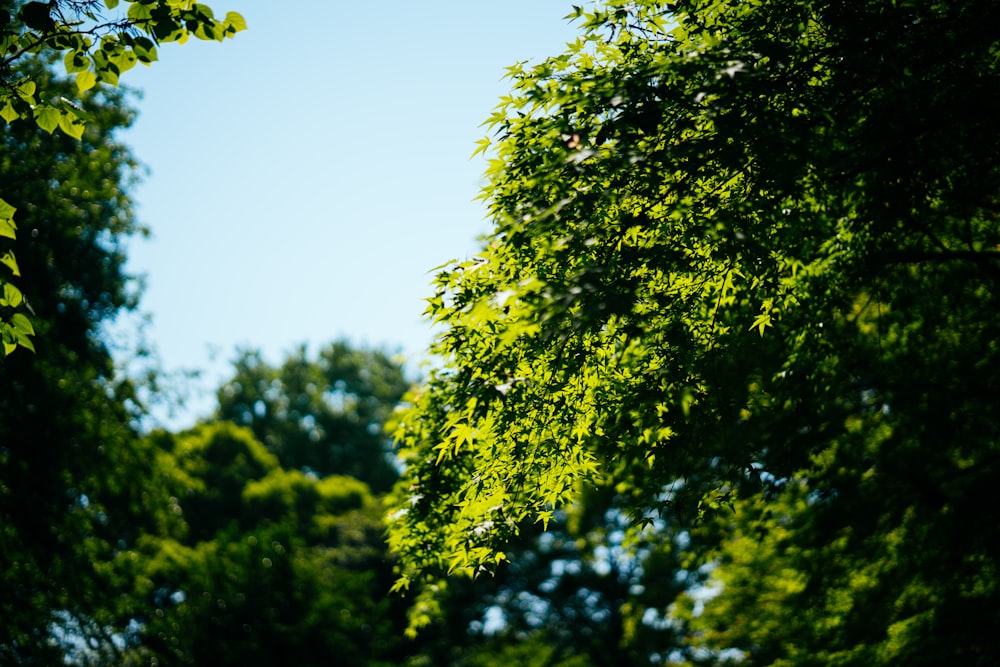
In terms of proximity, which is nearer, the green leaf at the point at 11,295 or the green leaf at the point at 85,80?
the green leaf at the point at 11,295

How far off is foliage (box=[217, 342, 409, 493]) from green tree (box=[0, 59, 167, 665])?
26864 mm

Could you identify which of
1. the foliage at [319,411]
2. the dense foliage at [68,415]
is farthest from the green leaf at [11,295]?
the foliage at [319,411]

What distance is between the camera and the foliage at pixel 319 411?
44.3 meters

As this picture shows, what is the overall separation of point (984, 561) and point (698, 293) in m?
6.26

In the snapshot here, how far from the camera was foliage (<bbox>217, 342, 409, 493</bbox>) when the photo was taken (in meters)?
44.3

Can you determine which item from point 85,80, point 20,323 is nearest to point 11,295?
point 20,323

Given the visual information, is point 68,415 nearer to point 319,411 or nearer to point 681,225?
point 681,225

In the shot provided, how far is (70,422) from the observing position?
14.0 metres

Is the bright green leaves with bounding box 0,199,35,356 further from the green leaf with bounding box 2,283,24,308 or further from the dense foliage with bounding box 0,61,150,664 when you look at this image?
the dense foliage with bounding box 0,61,150,664

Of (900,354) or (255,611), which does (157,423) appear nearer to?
(255,611)

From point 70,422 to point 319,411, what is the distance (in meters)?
33.4

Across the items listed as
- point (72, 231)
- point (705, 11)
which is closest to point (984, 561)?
point (705, 11)

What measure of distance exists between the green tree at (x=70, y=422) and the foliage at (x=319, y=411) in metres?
26.9

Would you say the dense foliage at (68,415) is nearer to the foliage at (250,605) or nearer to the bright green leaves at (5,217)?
the foliage at (250,605)
